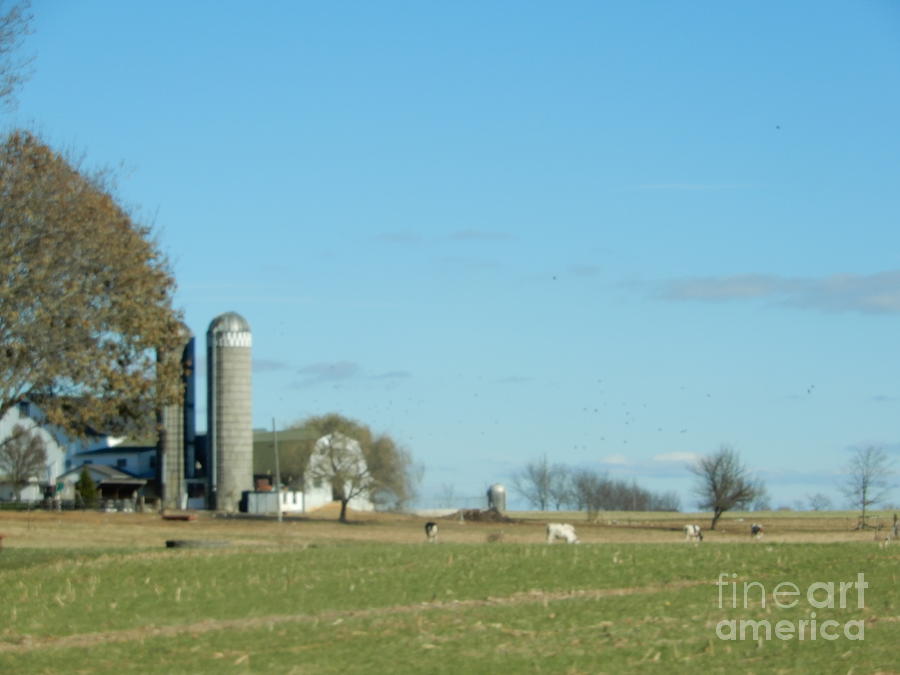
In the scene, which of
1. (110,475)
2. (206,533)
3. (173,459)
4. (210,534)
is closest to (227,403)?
(173,459)

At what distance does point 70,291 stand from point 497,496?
8597 centimetres

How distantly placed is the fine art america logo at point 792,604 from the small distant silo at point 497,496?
9280cm

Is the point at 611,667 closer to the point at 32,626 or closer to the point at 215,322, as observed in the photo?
the point at 32,626

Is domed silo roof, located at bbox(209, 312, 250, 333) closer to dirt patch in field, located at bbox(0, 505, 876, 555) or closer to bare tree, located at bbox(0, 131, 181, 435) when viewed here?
dirt patch in field, located at bbox(0, 505, 876, 555)

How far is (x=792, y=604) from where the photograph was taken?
63.0 feet

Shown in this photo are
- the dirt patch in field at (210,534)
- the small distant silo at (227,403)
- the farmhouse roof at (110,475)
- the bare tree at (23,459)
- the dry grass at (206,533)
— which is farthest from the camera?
the bare tree at (23,459)

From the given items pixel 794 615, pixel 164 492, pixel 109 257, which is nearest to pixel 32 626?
pixel 794 615

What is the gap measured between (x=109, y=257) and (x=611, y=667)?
22.1m

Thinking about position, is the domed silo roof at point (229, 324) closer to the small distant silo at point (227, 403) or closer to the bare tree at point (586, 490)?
the small distant silo at point (227, 403)

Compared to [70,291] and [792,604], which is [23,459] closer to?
[70,291]

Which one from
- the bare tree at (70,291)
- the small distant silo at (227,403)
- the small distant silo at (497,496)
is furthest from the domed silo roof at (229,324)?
the bare tree at (70,291)

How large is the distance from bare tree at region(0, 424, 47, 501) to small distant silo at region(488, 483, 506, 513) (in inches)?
1519

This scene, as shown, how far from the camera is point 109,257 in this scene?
109ft

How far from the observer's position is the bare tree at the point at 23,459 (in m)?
101
